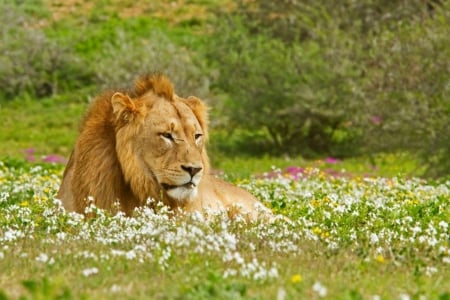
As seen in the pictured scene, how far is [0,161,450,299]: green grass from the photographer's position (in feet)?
20.1

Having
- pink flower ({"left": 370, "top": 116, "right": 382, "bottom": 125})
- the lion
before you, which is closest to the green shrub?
pink flower ({"left": 370, "top": 116, "right": 382, "bottom": 125})

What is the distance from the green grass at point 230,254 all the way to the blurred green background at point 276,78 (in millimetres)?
11359

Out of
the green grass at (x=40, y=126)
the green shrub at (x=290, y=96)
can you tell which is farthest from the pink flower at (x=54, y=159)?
the green shrub at (x=290, y=96)

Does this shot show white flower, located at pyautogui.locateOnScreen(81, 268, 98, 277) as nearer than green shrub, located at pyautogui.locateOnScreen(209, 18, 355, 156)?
Yes

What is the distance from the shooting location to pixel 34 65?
31.8 metres

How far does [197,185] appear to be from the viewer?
9586 mm

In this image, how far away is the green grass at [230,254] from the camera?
6133 millimetres

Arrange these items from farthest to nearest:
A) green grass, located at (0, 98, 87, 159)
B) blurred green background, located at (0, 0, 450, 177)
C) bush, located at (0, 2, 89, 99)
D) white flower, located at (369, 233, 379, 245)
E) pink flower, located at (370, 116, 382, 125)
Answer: bush, located at (0, 2, 89, 99)
green grass, located at (0, 98, 87, 159)
pink flower, located at (370, 116, 382, 125)
blurred green background, located at (0, 0, 450, 177)
white flower, located at (369, 233, 379, 245)

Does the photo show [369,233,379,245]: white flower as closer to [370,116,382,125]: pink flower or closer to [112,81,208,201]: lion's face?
[112,81,208,201]: lion's face

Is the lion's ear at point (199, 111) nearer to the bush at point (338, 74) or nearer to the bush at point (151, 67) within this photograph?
the bush at point (338, 74)

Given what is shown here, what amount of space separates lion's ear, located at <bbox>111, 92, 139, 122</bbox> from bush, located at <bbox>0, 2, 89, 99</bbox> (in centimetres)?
2169

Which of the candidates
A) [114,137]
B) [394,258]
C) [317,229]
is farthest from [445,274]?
[114,137]

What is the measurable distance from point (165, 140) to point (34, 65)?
74.5ft

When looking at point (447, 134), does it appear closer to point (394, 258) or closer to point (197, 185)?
point (197, 185)
